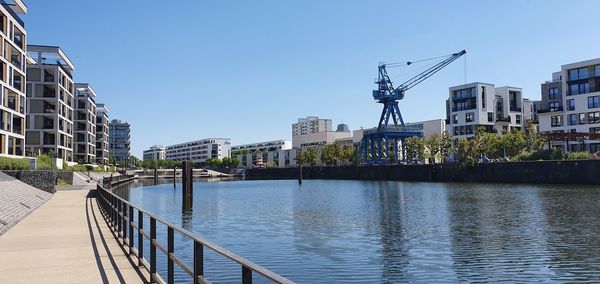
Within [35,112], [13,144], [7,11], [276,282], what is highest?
[7,11]

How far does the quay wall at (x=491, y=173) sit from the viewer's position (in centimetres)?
6638

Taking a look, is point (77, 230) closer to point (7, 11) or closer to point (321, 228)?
point (321, 228)

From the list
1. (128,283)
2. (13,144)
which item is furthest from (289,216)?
(13,144)

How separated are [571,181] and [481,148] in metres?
27.4

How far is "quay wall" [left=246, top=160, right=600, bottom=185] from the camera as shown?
66375 millimetres

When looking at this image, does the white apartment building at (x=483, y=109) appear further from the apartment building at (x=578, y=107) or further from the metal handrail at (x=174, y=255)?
the metal handrail at (x=174, y=255)

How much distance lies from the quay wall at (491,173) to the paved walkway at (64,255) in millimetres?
62425

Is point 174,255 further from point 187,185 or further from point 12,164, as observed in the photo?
point 12,164

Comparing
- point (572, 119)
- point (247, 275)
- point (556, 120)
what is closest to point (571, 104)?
point (572, 119)

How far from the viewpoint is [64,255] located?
13.4m

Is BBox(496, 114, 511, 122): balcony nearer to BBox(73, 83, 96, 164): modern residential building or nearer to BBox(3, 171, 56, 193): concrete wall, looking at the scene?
BBox(73, 83, 96, 164): modern residential building

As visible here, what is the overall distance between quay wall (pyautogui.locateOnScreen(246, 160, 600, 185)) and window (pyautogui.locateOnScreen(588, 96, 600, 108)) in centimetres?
2744

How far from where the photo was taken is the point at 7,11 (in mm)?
63656

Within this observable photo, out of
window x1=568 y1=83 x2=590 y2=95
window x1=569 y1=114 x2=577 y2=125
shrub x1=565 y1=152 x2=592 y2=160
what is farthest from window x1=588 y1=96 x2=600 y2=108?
shrub x1=565 y1=152 x2=592 y2=160
